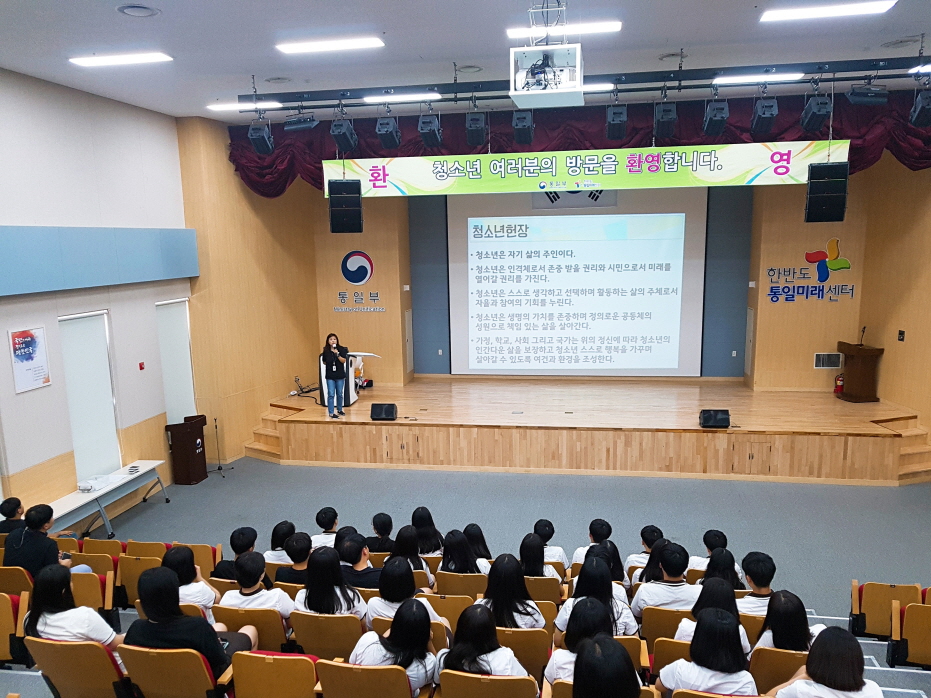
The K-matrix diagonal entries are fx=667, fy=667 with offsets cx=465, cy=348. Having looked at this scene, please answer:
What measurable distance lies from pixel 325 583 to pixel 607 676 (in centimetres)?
166

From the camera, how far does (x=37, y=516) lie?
435cm

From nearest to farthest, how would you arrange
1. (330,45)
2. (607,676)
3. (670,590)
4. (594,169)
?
(607,676)
(670,590)
(330,45)
(594,169)

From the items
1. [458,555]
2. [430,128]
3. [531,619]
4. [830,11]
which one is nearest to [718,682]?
[531,619]

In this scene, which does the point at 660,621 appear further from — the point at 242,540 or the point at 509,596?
the point at 242,540

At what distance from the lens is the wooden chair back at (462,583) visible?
395 cm

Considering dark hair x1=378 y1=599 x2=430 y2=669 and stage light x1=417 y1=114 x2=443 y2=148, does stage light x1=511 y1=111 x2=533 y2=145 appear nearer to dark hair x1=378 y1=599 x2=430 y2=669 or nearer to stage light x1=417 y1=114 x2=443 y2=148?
stage light x1=417 y1=114 x2=443 y2=148

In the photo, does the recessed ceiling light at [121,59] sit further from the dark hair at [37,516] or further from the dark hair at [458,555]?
the dark hair at [458,555]

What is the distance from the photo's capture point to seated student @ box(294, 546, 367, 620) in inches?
132

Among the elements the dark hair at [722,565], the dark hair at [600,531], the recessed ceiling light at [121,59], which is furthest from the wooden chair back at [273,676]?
the recessed ceiling light at [121,59]

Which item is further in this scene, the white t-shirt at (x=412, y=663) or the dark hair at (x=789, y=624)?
the dark hair at (x=789, y=624)

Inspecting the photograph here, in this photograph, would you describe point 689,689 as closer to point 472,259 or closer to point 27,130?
point 27,130

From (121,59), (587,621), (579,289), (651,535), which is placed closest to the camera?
(587,621)

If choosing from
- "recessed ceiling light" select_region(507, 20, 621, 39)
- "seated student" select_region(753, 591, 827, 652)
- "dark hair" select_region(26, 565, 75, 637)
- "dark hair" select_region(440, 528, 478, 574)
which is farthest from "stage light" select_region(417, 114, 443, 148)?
"seated student" select_region(753, 591, 827, 652)

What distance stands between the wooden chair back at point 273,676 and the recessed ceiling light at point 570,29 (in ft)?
14.6
